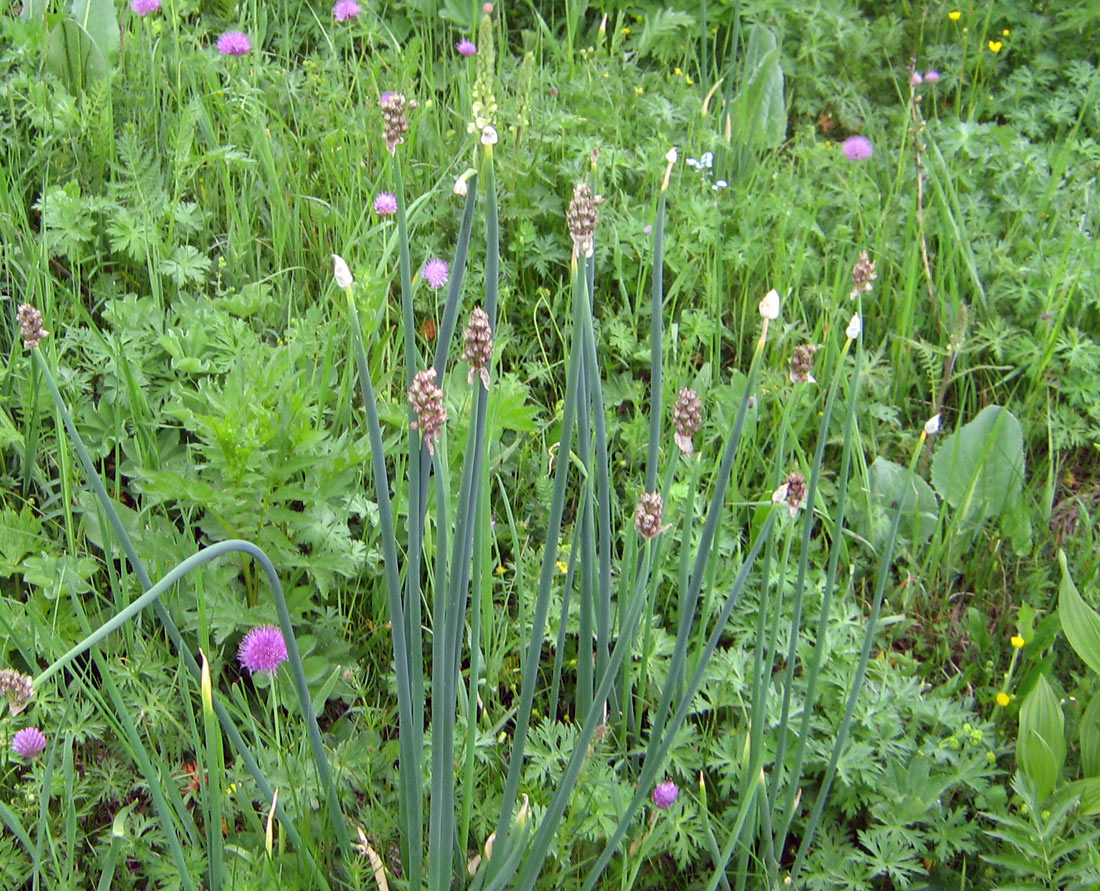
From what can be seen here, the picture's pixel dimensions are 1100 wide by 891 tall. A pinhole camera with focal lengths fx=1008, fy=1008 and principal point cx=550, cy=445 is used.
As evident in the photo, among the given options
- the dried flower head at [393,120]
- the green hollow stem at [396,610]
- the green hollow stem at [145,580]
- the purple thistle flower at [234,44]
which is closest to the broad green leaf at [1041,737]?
the green hollow stem at [396,610]

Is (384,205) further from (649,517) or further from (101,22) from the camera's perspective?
(649,517)

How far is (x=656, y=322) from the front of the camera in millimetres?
1350

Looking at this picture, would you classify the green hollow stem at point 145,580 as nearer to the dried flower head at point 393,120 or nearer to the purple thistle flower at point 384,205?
the dried flower head at point 393,120

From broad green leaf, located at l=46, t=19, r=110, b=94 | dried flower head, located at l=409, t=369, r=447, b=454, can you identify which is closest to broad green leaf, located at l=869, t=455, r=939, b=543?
dried flower head, located at l=409, t=369, r=447, b=454

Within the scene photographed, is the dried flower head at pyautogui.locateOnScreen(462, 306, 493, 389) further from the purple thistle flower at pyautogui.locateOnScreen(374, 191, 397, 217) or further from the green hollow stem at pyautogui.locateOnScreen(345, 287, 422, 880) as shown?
the purple thistle flower at pyautogui.locateOnScreen(374, 191, 397, 217)

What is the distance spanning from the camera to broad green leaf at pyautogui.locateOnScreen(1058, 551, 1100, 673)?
1.67m

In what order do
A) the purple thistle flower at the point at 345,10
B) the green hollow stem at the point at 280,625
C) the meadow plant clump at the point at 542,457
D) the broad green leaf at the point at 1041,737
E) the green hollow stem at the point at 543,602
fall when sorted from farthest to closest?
1. the purple thistle flower at the point at 345,10
2. the broad green leaf at the point at 1041,737
3. the meadow plant clump at the point at 542,457
4. the green hollow stem at the point at 543,602
5. the green hollow stem at the point at 280,625

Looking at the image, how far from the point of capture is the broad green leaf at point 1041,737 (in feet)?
5.14

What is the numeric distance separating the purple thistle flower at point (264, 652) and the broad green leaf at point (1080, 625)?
49.4 inches

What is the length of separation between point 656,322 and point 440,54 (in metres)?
1.96

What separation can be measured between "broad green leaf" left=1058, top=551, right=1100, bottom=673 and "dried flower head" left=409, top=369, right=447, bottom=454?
120 cm

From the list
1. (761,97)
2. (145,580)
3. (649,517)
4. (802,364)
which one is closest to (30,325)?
(145,580)

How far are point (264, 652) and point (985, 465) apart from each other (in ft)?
4.82

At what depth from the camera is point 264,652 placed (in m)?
1.43
